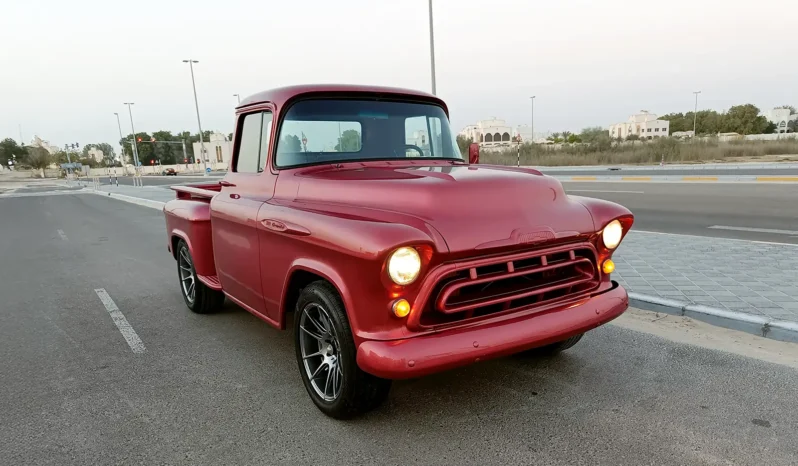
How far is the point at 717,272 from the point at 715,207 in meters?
6.75

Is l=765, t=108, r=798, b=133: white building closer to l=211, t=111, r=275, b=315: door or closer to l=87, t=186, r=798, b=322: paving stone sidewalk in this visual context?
l=87, t=186, r=798, b=322: paving stone sidewalk

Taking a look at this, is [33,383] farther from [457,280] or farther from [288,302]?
[457,280]

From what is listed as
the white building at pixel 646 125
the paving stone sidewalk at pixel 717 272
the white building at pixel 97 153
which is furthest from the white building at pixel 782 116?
the white building at pixel 97 153

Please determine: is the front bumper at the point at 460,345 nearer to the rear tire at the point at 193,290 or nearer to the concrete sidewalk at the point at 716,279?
the concrete sidewalk at the point at 716,279

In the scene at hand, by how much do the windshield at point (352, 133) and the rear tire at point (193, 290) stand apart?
194 centimetres

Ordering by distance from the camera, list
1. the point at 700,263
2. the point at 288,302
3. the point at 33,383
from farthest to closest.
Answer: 1. the point at 700,263
2. the point at 33,383
3. the point at 288,302

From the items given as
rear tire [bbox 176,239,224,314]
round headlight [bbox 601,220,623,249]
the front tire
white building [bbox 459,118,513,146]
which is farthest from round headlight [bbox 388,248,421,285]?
white building [bbox 459,118,513,146]

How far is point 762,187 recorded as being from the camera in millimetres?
14219

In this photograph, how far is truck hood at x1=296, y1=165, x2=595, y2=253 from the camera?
8.55ft

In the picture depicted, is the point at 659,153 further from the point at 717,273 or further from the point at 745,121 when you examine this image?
the point at 745,121

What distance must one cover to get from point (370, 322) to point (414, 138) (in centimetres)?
193

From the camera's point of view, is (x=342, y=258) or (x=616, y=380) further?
(x=616, y=380)

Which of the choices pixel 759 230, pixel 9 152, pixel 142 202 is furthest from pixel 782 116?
pixel 9 152

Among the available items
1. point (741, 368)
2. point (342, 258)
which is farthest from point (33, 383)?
point (741, 368)
